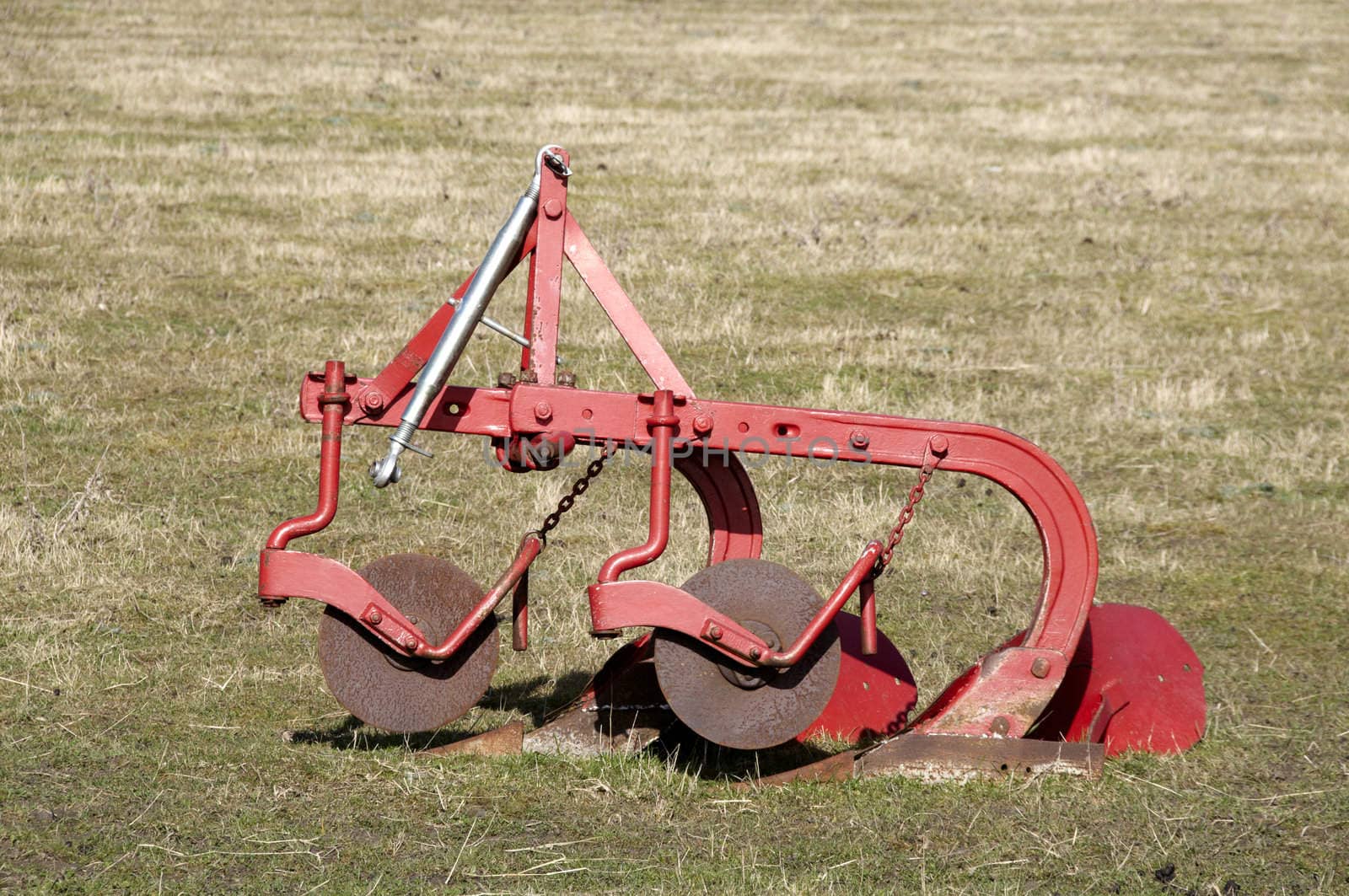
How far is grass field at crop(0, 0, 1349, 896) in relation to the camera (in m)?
5.82

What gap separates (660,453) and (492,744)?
1464 mm

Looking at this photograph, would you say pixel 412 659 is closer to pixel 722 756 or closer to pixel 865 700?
pixel 722 756

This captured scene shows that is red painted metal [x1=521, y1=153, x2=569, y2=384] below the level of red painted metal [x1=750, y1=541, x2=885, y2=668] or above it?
above

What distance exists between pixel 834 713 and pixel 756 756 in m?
0.51

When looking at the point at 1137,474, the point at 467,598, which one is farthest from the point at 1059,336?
the point at 467,598

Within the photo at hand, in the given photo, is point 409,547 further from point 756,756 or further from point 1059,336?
point 1059,336

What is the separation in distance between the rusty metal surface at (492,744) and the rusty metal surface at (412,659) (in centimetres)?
17

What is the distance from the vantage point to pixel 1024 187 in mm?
19938

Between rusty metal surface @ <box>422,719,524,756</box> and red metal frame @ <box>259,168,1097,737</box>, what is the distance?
1.24ft

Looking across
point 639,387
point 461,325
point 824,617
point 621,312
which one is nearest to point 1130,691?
point 824,617

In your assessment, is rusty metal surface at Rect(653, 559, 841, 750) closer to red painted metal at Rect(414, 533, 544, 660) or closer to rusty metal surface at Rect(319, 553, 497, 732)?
red painted metal at Rect(414, 533, 544, 660)

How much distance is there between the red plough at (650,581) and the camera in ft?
19.1

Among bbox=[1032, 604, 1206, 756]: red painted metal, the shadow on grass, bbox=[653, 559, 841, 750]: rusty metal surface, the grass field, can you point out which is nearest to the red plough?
bbox=[653, 559, 841, 750]: rusty metal surface

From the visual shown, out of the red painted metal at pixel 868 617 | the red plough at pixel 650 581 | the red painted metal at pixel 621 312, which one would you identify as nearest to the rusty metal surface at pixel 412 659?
the red plough at pixel 650 581
